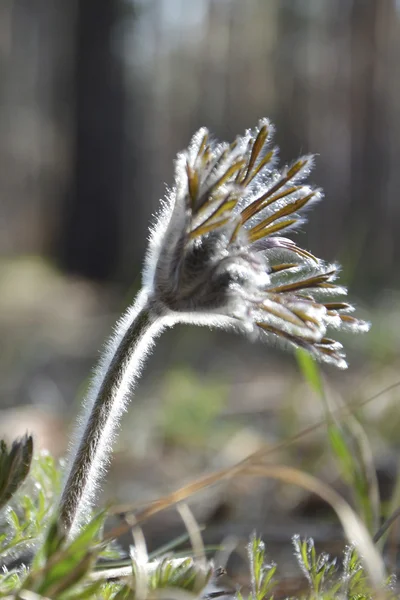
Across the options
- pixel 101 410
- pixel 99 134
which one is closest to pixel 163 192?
pixel 99 134

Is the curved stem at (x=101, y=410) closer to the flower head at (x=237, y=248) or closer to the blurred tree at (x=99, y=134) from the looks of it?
the flower head at (x=237, y=248)

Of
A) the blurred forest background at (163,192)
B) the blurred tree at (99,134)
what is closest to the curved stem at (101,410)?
the blurred forest background at (163,192)

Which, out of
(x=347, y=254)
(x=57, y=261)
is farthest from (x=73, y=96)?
(x=347, y=254)

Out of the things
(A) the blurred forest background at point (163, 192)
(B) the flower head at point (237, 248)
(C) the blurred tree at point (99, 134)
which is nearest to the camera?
(B) the flower head at point (237, 248)

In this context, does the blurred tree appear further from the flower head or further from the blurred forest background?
the flower head

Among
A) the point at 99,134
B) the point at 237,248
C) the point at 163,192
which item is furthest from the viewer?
the point at 163,192

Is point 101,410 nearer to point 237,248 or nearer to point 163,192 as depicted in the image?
point 237,248
